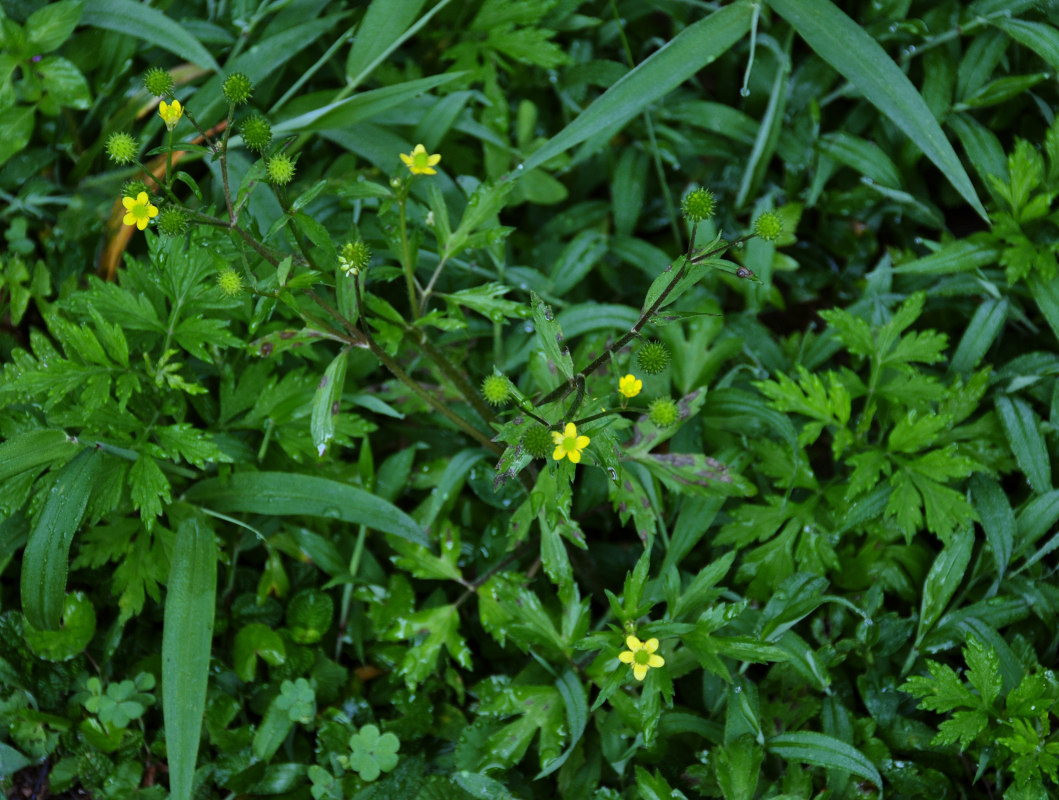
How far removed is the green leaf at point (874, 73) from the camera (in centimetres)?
231

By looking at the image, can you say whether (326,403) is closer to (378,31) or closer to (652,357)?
(652,357)

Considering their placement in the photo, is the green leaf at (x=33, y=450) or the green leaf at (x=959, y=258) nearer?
the green leaf at (x=33, y=450)

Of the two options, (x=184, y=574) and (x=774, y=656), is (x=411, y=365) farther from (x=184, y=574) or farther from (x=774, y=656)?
(x=774, y=656)

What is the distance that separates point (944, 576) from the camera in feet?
7.66

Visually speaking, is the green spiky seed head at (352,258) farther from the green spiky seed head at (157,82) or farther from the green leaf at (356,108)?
the green leaf at (356,108)

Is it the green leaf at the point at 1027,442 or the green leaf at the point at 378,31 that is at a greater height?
the green leaf at the point at 378,31

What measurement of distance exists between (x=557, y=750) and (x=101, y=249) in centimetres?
219

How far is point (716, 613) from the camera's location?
6.66 ft

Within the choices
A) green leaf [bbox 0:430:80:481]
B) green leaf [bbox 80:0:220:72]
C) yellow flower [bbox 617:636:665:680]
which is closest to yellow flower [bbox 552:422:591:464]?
yellow flower [bbox 617:636:665:680]

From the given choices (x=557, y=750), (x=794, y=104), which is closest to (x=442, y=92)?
(x=794, y=104)

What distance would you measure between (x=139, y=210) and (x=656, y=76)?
148cm

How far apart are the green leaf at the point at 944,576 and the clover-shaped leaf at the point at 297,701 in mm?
1785

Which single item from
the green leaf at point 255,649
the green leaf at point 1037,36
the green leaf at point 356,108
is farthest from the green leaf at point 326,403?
the green leaf at point 1037,36

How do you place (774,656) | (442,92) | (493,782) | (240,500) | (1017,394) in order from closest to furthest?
(774,656), (493,782), (240,500), (1017,394), (442,92)
